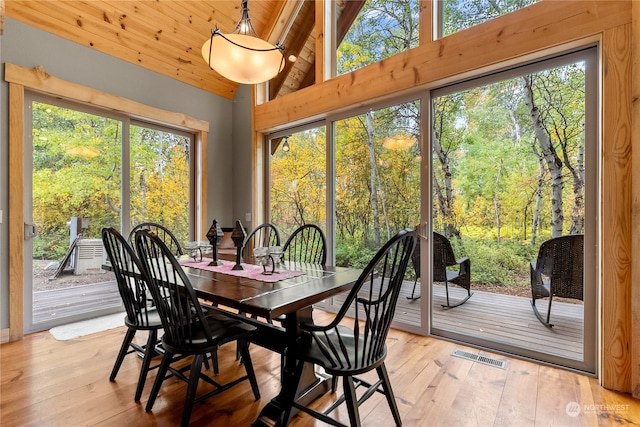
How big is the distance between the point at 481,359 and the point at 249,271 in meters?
1.87

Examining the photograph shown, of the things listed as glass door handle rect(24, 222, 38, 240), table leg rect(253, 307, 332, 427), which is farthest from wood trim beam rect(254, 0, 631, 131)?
glass door handle rect(24, 222, 38, 240)

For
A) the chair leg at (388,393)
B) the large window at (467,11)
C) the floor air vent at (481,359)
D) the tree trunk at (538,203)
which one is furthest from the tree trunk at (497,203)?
the chair leg at (388,393)

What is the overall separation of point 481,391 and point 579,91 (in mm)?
2141

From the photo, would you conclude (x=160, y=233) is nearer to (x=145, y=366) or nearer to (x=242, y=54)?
(x=145, y=366)

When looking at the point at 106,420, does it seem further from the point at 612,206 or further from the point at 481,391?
the point at 612,206

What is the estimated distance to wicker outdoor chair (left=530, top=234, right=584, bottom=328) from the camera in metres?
2.28

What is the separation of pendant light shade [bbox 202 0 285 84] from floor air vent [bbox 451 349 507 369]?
8.35ft

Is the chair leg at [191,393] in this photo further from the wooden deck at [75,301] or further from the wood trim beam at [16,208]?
the wooden deck at [75,301]

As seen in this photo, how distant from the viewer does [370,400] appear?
6.29ft

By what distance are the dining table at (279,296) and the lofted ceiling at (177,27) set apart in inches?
102

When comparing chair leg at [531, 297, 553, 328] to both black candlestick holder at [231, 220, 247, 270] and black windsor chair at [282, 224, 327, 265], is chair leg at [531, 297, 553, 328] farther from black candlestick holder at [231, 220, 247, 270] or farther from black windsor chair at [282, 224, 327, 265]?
black candlestick holder at [231, 220, 247, 270]

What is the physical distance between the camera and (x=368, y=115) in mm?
3270

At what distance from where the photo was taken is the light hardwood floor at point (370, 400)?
1.74 m

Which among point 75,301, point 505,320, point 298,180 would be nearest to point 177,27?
point 298,180
